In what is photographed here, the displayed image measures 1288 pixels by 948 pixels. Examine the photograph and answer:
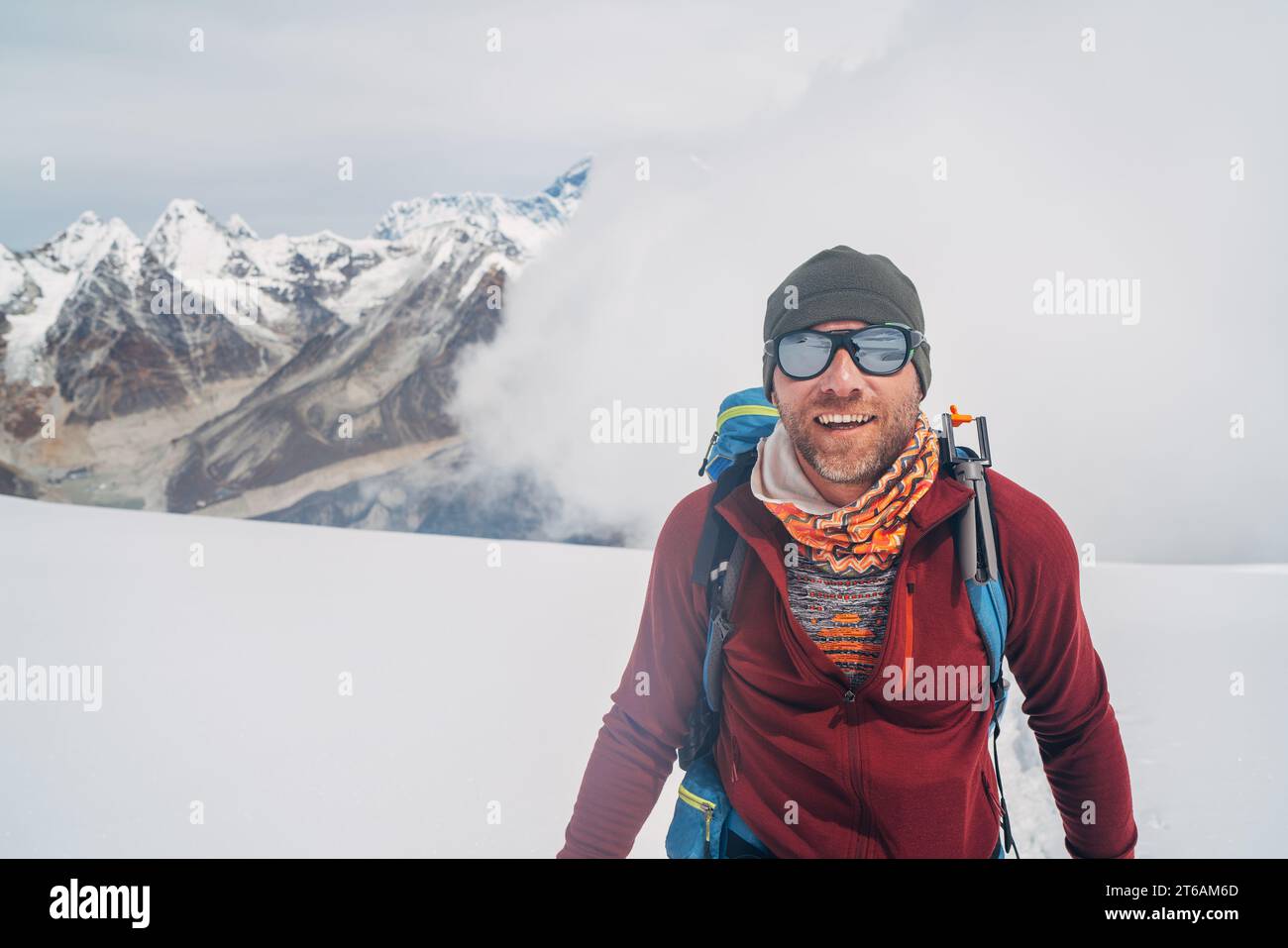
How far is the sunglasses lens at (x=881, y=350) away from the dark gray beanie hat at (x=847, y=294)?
3 centimetres

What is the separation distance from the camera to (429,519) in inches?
1844

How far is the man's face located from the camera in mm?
1929

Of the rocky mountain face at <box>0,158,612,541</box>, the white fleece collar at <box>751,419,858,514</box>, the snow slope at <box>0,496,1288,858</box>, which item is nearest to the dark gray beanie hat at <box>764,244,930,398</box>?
the white fleece collar at <box>751,419,858,514</box>

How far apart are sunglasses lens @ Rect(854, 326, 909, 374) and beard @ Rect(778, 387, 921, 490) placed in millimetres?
96

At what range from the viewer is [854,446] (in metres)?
1.94

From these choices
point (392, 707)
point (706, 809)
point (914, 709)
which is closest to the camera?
point (914, 709)

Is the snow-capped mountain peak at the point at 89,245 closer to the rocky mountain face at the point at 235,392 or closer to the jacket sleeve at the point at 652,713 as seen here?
the rocky mountain face at the point at 235,392

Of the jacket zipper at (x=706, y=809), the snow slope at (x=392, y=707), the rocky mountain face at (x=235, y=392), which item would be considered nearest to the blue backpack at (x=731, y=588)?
the jacket zipper at (x=706, y=809)

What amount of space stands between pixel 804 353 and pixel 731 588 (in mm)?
633

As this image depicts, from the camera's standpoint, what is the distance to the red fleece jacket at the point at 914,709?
1.86 m

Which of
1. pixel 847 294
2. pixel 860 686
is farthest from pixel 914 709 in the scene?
pixel 847 294

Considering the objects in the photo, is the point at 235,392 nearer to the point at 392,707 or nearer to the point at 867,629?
the point at 392,707

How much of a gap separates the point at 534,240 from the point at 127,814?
2751 inches

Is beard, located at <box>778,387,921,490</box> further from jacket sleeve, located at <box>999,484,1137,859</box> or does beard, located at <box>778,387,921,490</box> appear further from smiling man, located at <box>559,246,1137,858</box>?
jacket sleeve, located at <box>999,484,1137,859</box>
